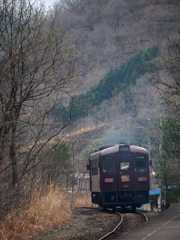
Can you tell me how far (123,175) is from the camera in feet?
66.6

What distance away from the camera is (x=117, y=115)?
64.3 m

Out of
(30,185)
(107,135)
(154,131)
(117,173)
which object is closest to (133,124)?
(107,135)

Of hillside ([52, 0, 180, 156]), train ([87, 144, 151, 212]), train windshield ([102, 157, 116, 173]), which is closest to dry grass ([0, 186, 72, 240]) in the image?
train ([87, 144, 151, 212])

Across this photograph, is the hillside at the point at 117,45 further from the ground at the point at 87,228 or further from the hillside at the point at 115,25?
the ground at the point at 87,228

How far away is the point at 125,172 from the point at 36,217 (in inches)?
274

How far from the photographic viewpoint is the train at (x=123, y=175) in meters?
20.3

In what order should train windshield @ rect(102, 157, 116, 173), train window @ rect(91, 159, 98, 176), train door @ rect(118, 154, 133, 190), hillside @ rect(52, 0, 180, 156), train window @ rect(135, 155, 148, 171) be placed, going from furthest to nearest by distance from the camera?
1. hillside @ rect(52, 0, 180, 156)
2. train window @ rect(91, 159, 98, 176)
3. train window @ rect(135, 155, 148, 171)
4. train windshield @ rect(102, 157, 116, 173)
5. train door @ rect(118, 154, 133, 190)

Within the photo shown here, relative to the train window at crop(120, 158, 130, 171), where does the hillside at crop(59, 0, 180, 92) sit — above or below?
above

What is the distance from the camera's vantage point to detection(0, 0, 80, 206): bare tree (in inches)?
484

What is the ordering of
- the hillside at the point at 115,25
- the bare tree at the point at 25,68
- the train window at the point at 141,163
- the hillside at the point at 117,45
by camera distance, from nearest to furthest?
the bare tree at the point at 25,68 → the train window at the point at 141,163 → the hillside at the point at 117,45 → the hillside at the point at 115,25

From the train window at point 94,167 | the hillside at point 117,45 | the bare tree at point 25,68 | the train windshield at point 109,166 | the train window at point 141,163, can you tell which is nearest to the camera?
the bare tree at point 25,68

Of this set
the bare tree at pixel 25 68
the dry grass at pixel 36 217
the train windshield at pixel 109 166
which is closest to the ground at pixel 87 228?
the dry grass at pixel 36 217

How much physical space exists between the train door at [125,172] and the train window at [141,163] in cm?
33

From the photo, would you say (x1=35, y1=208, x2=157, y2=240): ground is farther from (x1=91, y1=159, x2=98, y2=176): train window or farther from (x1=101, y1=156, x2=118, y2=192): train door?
(x1=91, y1=159, x2=98, y2=176): train window
